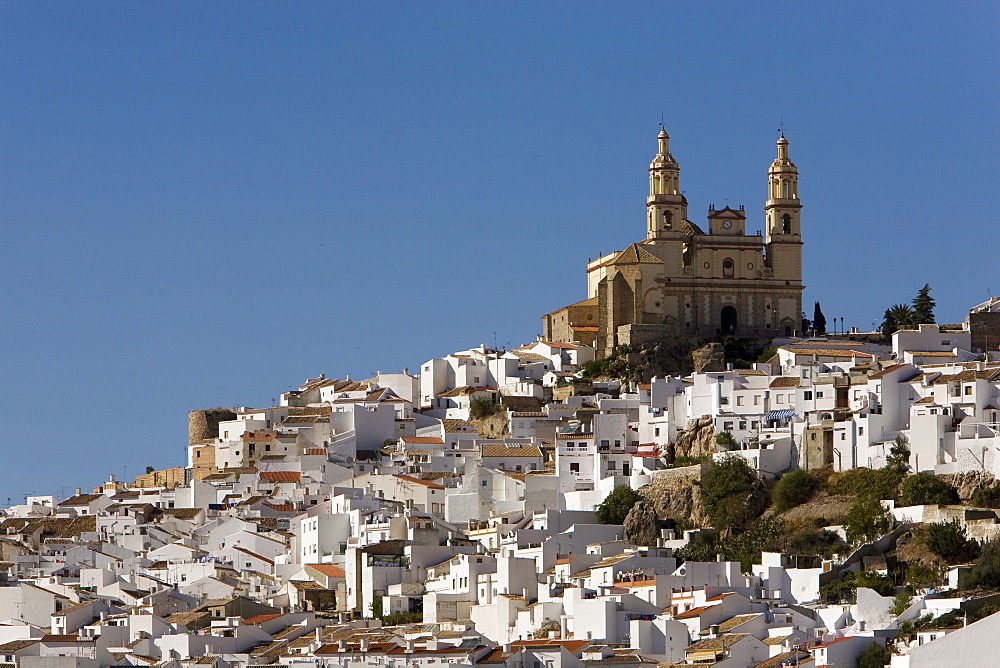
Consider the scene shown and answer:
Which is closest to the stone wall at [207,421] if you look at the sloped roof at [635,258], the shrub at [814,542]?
the sloped roof at [635,258]

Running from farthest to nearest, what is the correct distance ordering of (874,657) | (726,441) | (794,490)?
(726,441) → (794,490) → (874,657)

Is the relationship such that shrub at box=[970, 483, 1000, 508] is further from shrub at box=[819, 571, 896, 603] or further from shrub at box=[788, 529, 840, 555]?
shrub at box=[819, 571, 896, 603]

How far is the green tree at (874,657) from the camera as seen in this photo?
36.9 metres

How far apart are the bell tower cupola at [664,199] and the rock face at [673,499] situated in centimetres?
2209

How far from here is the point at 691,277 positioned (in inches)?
2896

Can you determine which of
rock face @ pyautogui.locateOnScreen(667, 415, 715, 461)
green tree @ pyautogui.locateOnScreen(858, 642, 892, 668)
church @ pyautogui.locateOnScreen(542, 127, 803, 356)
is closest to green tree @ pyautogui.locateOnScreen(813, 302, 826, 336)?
church @ pyautogui.locateOnScreen(542, 127, 803, 356)

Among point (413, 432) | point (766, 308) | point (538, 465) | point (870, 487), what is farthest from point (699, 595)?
point (766, 308)

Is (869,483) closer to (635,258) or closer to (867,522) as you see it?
(867,522)

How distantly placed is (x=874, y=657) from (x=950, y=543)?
8.41 m

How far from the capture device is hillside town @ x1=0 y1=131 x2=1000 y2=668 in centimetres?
4266

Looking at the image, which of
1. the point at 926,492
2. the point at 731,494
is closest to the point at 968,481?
the point at 926,492

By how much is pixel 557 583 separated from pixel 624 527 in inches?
188

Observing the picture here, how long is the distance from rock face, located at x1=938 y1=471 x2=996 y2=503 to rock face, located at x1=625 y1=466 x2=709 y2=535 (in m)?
6.76

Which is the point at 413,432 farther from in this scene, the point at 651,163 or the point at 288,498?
the point at 651,163
